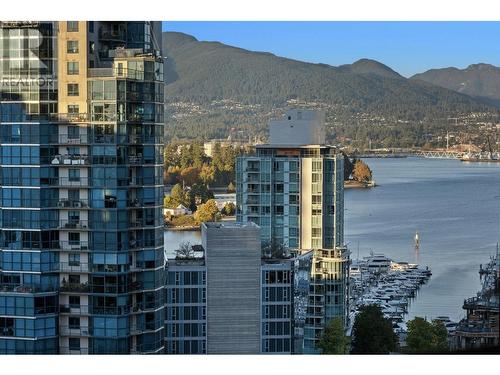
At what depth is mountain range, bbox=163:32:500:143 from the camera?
24.9 m

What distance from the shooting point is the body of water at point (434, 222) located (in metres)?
11.9

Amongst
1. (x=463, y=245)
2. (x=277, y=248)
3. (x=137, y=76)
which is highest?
(x=137, y=76)

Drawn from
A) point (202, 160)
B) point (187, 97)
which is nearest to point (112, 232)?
point (202, 160)

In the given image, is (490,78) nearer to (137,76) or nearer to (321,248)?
(321,248)

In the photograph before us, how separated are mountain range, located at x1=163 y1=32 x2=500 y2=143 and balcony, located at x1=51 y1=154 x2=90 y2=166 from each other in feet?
63.8

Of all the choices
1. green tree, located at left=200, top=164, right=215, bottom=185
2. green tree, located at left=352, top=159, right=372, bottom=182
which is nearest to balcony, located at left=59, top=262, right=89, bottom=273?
green tree, located at left=200, top=164, right=215, bottom=185

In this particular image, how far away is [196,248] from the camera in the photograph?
524 centimetres

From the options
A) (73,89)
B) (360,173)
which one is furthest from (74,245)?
(360,173)

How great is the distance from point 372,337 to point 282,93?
71.1 ft

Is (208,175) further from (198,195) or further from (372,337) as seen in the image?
(372,337)

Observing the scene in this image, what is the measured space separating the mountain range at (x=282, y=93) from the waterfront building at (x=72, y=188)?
19.4 meters

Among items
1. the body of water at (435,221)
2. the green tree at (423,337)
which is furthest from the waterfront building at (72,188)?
the body of water at (435,221)

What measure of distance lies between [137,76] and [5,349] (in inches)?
42.6

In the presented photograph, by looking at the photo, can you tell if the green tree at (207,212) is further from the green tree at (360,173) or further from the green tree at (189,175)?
the green tree at (360,173)
